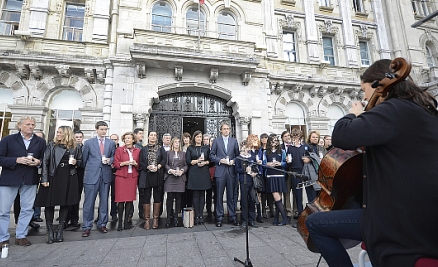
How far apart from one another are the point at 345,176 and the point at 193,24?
1140 cm

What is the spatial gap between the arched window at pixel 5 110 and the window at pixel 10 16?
3.03m

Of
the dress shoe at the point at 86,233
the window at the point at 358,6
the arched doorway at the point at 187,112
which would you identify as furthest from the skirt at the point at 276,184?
the window at the point at 358,6

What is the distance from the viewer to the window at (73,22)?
10695 millimetres

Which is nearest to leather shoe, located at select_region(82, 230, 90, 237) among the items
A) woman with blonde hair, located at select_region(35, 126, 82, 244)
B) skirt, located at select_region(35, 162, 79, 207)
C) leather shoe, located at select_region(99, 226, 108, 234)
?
leather shoe, located at select_region(99, 226, 108, 234)

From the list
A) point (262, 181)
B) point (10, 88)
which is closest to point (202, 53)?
point (262, 181)

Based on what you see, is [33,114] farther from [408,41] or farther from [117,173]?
[408,41]

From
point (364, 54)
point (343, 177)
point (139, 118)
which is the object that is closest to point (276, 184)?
point (343, 177)

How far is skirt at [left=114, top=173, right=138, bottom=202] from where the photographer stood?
5.30 meters

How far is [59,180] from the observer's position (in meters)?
4.77

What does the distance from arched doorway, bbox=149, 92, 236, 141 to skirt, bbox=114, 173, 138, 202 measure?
475 centimetres

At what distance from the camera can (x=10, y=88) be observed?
9.31 meters

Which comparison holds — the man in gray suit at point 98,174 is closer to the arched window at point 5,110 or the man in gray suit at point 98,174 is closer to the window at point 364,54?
the arched window at point 5,110

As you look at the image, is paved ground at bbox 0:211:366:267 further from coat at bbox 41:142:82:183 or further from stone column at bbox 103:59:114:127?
stone column at bbox 103:59:114:127

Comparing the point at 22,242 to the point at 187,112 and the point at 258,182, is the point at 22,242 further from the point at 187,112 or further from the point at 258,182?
the point at 187,112
